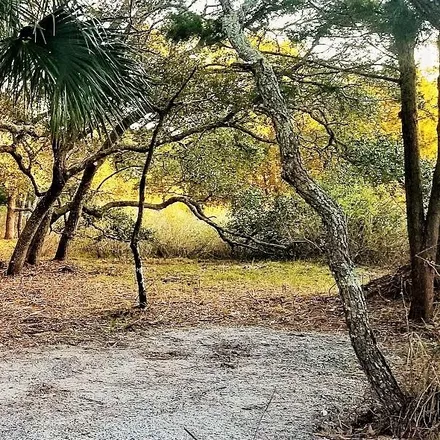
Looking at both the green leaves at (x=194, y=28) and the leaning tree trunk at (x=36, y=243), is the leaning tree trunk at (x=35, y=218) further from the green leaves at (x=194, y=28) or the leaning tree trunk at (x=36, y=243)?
the green leaves at (x=194, y=28)

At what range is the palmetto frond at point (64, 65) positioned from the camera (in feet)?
13.2

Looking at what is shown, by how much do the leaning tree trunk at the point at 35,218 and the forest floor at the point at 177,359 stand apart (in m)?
0.56

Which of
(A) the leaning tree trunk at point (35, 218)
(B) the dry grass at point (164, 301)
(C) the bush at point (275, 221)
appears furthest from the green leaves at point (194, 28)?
(C) the bush at point (275, 221)

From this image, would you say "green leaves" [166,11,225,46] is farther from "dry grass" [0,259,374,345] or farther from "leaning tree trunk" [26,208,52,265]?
"leaning tree trunk" [26,208,52,265]

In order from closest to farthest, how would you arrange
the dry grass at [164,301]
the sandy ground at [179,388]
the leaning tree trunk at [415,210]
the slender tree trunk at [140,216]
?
the sandy ground at [179,388] → the leaning tree trunk at [415,210] → the dry grass at [164,301] → the slender tree trunk at [140,216]

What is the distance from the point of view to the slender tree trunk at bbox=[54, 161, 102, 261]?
29.2ft

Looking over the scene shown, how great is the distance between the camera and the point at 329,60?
18.4 feet

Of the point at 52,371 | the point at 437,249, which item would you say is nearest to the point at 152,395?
the point at 52,371

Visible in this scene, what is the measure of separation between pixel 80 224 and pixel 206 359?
6983 mm

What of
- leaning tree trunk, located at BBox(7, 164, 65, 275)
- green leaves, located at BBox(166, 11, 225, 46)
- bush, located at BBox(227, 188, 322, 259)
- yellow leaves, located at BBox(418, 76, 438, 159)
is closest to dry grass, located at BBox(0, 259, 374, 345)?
leaning tree trunk, located at BBox(7, 164, 65, 275)

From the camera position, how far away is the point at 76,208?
9383mm

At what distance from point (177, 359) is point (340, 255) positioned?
1.85 meters

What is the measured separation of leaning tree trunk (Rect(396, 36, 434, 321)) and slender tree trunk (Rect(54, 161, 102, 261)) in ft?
15.8

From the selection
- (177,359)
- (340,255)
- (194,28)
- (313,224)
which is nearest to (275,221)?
(313,224)
